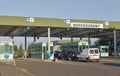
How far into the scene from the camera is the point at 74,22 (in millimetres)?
52156

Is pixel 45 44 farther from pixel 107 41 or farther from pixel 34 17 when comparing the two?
pixel 107 41

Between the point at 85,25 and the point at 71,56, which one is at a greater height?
the point at 85,25

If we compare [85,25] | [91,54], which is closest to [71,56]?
[85,25]

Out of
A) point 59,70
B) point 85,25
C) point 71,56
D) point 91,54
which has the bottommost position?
point 59,70

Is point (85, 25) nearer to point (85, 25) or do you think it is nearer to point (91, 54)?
point (85, 25)

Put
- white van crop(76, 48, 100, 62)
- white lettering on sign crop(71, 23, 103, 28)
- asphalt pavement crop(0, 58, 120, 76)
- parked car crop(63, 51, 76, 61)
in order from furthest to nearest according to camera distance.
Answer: white lettering on sign crop(71, 23, 103, 28), parked car crop(63, 51, 76, 61), white van crop(76, 48, 100, 62), asphalt pavement crop(0, 58, 120, 76)

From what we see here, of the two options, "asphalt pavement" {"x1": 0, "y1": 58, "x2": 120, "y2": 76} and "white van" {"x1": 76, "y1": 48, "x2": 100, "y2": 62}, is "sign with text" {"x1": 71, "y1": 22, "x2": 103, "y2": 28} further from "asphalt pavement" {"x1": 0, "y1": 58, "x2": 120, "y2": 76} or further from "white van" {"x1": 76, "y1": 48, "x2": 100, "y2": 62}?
"asphalt pavement" {"x1": 0, "y1": 58, "x2": 120, "y2": 76}

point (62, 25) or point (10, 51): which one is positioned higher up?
point (62, 25)

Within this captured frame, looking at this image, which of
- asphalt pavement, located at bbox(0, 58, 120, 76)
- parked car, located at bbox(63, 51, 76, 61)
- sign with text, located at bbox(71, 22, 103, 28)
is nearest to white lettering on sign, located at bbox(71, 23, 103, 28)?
sign with text, located at bbox(71, 22, 103, 28)

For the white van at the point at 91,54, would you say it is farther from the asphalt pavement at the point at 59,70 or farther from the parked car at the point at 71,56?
the asphalt pavement at the point at 59,70

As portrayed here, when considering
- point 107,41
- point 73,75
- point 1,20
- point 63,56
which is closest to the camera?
point 73,75

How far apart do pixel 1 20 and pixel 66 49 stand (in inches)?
616

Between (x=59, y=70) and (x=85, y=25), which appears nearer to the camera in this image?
(x=59, y=70)

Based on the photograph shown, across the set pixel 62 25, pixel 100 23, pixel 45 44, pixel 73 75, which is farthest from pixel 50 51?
pixel 73 75
